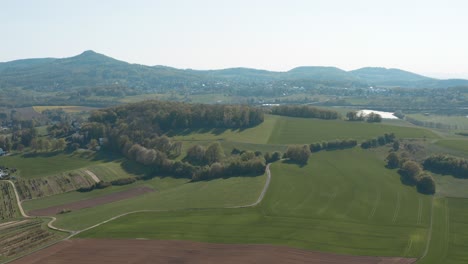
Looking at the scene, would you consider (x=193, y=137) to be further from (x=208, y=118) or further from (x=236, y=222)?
(x=236, y=222)

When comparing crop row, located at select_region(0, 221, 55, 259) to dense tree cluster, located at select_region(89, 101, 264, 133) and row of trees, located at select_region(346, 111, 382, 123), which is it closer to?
dense tree cluster, located at select_region(89, 101, 264, 133)

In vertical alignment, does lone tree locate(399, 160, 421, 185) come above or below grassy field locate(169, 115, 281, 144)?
below

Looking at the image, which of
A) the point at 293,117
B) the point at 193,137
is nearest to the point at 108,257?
the point at 193,137

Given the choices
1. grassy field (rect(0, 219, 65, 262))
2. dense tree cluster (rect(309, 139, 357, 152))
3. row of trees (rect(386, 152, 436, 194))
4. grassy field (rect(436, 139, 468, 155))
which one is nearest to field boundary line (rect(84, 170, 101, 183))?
grassy field (rect(0, 219, 65, 262))

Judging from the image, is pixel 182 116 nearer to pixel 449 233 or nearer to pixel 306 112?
pixel 306 112

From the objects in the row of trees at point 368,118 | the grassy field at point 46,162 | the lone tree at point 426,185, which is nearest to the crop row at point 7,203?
the grassy field at point 46,162

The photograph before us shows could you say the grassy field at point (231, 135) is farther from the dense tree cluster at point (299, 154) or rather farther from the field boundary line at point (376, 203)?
the field boundary line at point (376, 203)

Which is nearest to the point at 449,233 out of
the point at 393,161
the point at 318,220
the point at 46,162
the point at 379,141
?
the point at 318,220
